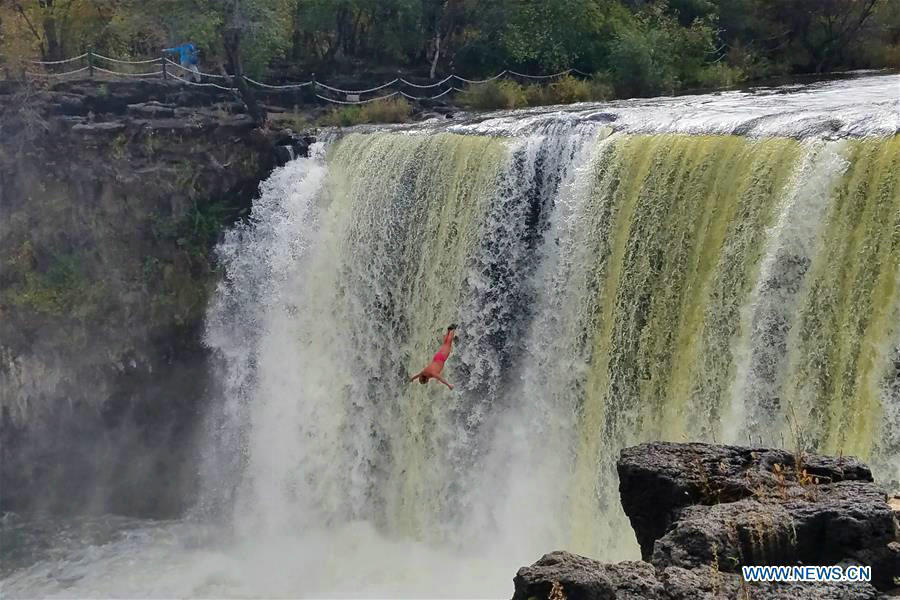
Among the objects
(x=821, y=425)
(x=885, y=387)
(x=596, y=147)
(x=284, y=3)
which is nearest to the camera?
(x=885, y=387)

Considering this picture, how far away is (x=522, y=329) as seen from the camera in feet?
38.8

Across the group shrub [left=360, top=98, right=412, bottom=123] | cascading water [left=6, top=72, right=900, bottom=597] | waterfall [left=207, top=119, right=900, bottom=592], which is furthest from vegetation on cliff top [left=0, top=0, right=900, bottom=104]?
waterfall [left=207, top=119, right=900, bottom=592]

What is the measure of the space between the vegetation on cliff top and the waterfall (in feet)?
19.9

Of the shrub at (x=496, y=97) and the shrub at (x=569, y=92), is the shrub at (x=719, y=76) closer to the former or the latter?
the shrub at (x=569, y=92)

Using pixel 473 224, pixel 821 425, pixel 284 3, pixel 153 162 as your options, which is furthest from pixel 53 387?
pixel 821 425

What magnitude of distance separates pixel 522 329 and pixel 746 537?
6.93 m

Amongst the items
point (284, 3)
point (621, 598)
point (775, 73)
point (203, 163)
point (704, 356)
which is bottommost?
point (621, 598)

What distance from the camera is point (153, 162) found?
1580 centimetres

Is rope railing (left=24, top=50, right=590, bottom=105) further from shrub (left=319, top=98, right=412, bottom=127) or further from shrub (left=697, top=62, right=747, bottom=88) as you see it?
shrub (left=697, top=62, right=747, bottom=88)

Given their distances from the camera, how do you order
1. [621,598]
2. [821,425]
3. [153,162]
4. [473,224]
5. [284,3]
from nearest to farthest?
[621,598] < [821,425] < [473,224] < [153,162] < [284,3]

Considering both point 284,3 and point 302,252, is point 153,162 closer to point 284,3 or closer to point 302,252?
point 302,252

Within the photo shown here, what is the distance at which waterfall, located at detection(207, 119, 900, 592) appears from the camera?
8195 millimetres

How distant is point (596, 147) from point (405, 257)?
347 cm

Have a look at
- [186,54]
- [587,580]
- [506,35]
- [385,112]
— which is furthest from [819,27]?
[587,580]
